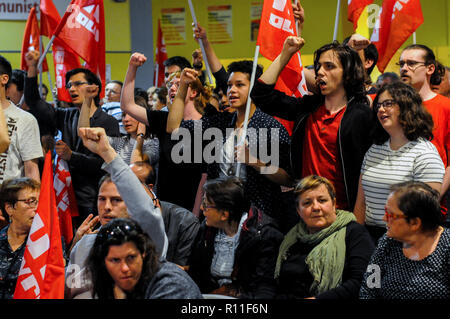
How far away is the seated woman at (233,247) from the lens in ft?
9.55

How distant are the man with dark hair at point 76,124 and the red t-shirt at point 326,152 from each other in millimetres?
1692

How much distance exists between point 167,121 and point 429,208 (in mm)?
1819

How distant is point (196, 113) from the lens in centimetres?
411

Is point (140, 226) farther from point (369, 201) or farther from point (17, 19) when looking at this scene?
point (17, 19)

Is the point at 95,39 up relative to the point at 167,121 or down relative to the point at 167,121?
up

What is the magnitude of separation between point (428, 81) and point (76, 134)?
2511 mm

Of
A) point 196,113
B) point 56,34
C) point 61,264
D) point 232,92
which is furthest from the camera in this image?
point 56,34

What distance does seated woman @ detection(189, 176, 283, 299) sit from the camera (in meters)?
2.91

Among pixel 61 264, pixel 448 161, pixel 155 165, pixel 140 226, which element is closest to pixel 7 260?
pixel 61 264

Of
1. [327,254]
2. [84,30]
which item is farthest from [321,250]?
[84,30]

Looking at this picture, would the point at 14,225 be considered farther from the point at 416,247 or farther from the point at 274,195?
the point at 416,247

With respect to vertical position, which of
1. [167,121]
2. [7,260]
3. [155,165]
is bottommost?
[7,260]

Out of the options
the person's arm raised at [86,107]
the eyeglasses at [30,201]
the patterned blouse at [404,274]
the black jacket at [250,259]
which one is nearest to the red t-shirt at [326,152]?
the black jacket at [250,259]

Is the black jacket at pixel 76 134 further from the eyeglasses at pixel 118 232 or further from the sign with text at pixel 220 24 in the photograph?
the sign with text at pixel 220 24
